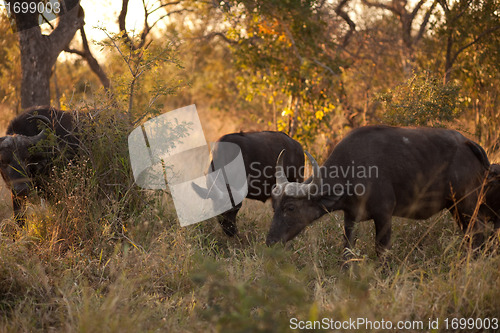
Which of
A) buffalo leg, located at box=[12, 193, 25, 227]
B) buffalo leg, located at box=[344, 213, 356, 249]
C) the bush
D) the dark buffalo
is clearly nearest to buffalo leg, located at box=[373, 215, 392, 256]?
buffalo leg, located at box=[344, 213, 356, 249]

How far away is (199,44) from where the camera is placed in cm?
1197

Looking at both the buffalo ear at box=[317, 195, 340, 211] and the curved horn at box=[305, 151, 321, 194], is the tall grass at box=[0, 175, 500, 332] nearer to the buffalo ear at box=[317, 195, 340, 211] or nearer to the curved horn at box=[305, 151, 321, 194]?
the buffalo ear at box=[317, 195, 340, 211]

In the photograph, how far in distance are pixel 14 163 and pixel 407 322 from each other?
4.47m

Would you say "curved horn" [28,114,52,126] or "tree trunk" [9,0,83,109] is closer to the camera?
"curved horn" [28,114,52,126]

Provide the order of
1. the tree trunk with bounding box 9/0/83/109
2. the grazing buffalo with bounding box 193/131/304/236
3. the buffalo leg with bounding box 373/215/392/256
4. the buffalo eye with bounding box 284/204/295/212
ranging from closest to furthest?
1. the buffalo leg with bounding box 373/215/392/256
2. the buffalo eye with bounding box 284/204/295/212
3. the grazing buffalo with bounding box 193/131/304/236
4. the tree trunk with bounding box 9/0/83/109

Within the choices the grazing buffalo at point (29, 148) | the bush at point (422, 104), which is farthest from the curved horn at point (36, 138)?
the bush at point (422, 104)

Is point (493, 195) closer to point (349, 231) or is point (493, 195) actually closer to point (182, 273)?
point (349, 231)

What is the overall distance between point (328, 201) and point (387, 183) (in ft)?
1.97

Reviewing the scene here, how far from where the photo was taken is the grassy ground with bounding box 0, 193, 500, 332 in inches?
123

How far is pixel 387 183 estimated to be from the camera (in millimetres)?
4496

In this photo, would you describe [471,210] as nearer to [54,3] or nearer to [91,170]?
[91,170]

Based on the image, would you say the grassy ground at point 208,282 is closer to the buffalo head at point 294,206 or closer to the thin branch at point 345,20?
the buffalo head at point 294,206

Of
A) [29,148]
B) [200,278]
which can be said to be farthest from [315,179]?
[29,148]

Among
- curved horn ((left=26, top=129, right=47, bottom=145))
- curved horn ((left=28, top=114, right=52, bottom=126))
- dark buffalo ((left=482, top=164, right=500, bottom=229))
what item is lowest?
dark buffalo ((left=482, top=164, right=500, bottom=229))
